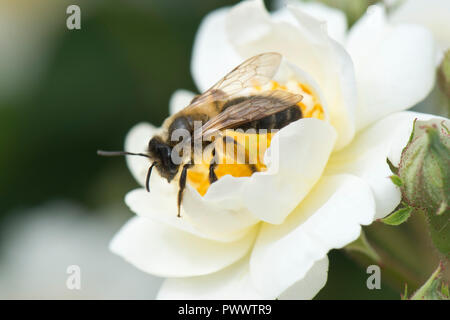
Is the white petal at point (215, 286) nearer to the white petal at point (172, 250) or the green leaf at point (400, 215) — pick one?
the white petal at point (172, 250)

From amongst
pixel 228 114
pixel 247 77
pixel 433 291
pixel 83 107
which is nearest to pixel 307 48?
pixel 247 77

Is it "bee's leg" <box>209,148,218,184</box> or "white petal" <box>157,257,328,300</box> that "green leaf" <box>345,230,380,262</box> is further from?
"bee's leg" <box>209,148,218,184</box>

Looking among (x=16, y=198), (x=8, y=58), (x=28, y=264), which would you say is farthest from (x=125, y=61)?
(x=28, y=264)

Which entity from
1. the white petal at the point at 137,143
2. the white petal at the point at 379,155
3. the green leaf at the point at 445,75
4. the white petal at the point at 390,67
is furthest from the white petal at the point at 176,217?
the green leaf at the point at 445,75
